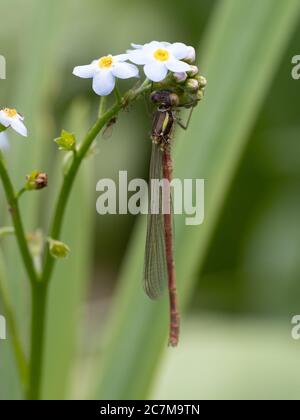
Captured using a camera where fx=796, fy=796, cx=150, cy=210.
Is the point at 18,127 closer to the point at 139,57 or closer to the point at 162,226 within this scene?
the point at 139,57

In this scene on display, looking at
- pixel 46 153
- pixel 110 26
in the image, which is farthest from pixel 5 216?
pixel 110 26

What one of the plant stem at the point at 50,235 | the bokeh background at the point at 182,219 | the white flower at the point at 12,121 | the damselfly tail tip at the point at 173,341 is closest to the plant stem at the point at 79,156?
the plant stem at the point at 50,235

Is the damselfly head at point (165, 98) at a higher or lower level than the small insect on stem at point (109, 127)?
higher

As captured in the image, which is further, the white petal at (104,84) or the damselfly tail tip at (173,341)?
the damselfly tail tip at (173,341)

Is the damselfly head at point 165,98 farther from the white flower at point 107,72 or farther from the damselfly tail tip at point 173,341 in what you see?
the damselfly tail tip at point 173,341

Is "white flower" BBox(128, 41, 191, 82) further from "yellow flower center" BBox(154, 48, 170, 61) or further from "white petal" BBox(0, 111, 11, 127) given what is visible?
"white petal" BBox(0, 111, 11, 127)

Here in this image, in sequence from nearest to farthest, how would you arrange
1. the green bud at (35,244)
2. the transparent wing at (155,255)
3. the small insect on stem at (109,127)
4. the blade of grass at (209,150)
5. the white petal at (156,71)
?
the white petal at (156,71) → the small insect on stem at (109,127) → the green bud at (35,244) → the transparent wing at (155,255) → the blade of grass at (209,150)

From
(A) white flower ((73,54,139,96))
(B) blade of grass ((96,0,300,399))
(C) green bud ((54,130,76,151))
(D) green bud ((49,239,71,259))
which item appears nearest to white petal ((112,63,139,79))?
(A) white flower ((73,54,139,96))

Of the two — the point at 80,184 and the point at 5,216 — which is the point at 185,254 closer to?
the point at 80,184
